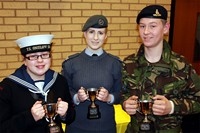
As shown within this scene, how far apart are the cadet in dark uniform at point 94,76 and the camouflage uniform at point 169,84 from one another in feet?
0.95

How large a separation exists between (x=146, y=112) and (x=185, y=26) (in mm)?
3059

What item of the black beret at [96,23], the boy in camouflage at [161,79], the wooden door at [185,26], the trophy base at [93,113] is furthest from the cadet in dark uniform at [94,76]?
the wooden door at [185,26]

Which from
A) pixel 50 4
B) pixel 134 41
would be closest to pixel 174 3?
pixel 134 41

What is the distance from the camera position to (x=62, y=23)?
3695 mm

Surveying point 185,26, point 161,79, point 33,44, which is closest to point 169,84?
point 161,79

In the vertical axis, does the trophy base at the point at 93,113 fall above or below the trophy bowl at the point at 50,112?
below

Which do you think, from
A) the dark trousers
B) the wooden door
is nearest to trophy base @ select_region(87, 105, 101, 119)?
the dark trousers

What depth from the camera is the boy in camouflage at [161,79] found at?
7.32 ft

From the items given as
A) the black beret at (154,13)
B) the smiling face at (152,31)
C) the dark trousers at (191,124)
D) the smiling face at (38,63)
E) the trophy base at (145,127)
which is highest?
the black beret at (154,13)

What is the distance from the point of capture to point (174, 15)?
461 centimetres

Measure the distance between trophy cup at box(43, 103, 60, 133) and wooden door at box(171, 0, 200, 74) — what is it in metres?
3.16

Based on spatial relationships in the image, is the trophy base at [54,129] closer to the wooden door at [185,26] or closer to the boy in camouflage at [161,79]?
the boy in camouflage at [161,79]

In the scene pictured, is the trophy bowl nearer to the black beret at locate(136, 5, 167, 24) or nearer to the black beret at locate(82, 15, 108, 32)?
the black beret at locate(82, 15, 108, 32)

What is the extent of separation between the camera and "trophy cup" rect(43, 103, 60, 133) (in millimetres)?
2018
